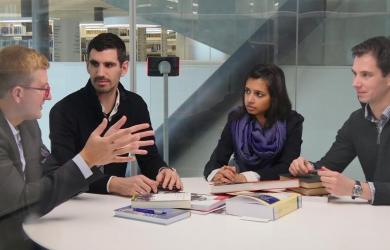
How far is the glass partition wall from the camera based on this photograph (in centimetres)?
448

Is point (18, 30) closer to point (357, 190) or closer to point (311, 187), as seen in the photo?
point (311, 187)

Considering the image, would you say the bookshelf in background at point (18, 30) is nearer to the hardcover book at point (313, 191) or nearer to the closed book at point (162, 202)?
the closed book at point (162, 202)

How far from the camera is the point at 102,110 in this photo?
264cm

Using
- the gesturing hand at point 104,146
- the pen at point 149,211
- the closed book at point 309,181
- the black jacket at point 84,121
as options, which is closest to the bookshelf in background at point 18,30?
the black jacket at point 84,121

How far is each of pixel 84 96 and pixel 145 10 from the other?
195cm

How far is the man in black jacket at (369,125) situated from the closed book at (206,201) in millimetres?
454

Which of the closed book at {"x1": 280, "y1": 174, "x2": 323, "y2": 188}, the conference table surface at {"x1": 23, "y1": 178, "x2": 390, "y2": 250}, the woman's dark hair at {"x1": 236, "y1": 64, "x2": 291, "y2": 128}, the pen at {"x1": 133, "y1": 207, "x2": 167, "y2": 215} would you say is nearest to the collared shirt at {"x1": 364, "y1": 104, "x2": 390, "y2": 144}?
the closed book at {"x1": 280, "y1": 174, "x2": 323, "y2": 188}

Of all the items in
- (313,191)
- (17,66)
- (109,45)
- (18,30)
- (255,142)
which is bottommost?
(313,191)

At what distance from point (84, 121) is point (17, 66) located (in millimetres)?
707

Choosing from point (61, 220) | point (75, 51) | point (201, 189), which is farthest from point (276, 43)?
point (61, 220)

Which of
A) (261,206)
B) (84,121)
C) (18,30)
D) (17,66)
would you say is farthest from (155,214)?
(18,30)

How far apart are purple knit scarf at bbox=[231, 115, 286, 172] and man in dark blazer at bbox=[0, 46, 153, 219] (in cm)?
103

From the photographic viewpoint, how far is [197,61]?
4.62m

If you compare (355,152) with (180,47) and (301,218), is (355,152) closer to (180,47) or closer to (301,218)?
(301,218)
